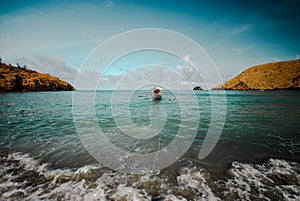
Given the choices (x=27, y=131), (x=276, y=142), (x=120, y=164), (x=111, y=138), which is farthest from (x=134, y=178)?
(x=27, y=131)

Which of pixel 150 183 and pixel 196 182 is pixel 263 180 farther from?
pixel 150 183

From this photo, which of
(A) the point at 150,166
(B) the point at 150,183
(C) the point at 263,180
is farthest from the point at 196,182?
(C) the point at 263,180

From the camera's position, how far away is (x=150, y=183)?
14.5 ft

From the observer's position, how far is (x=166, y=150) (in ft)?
23.3

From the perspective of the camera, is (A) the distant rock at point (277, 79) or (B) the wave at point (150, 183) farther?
(A) the distant rock at point (277, 79)

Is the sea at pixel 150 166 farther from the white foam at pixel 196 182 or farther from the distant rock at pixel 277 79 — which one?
the distant rock at pixel 277 79

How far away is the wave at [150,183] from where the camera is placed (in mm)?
3863

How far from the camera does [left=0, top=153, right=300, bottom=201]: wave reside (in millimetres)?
3863

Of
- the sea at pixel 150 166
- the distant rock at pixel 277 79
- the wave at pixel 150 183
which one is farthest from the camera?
the distant rock at pixel 277 79

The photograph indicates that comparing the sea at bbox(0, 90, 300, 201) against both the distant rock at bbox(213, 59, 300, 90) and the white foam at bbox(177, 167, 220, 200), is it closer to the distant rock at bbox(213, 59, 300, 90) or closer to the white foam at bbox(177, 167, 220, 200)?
the white foam at bbox(177, 167, 220, 200)

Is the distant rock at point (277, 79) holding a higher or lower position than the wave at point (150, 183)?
higher

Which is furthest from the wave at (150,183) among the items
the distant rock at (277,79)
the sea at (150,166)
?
the distant rock at (277,79)

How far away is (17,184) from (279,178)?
29.4ft

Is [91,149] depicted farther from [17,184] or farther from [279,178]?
[279,178]
